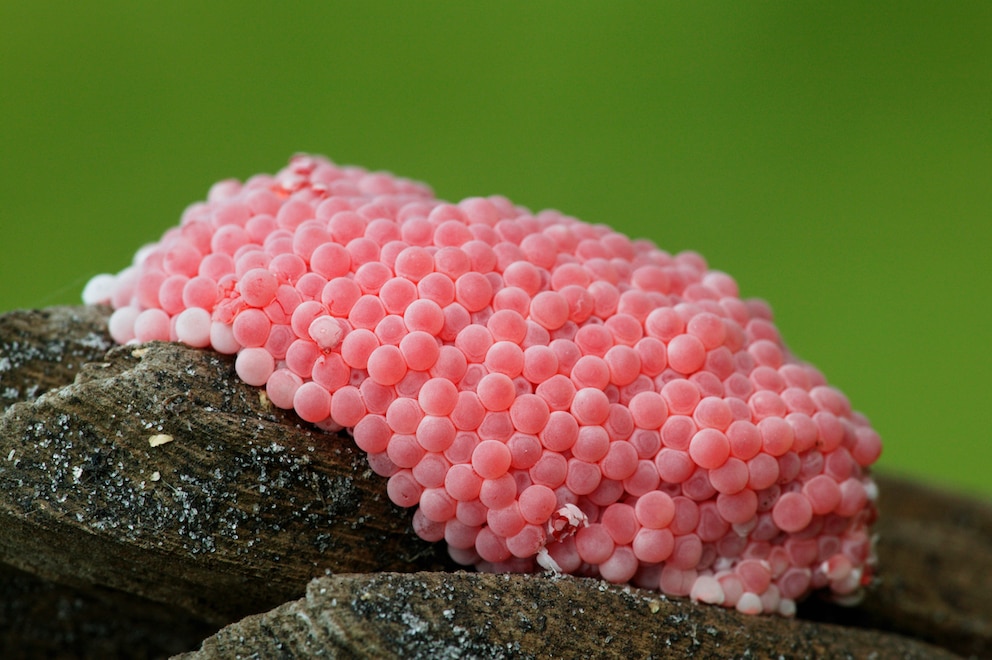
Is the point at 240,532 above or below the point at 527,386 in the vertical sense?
below

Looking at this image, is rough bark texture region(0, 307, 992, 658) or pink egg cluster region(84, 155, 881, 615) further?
pink egg cluster region(84, 155, 881, 615)

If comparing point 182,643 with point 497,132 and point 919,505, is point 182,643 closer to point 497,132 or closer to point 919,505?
point 919,505

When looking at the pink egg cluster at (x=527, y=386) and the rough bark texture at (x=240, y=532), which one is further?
the pink egg cluster at (x=527, y=386)

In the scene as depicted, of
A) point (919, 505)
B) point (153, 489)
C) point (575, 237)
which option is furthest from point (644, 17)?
point (153, 489)

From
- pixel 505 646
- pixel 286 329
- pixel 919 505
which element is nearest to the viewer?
pixel 505 646
